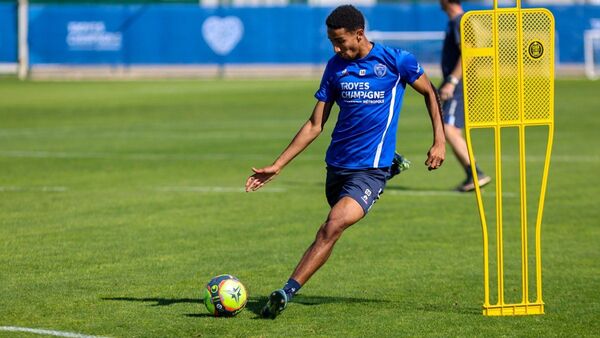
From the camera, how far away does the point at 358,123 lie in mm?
8930

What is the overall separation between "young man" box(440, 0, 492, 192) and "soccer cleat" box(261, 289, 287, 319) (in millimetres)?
7501

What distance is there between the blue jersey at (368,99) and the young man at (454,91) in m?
6.58

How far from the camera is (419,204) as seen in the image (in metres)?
14.8

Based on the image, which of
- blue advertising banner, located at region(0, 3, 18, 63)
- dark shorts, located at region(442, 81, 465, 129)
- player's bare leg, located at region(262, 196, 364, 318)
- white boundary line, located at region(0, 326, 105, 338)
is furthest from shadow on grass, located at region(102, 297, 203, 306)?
blue advertising banner, located at region(0, 3, 18, 63)

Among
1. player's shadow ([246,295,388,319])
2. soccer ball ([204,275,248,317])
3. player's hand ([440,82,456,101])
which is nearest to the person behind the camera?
soccer ball ([204,275,248,317])

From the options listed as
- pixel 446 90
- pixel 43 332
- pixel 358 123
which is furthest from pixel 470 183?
pixel 43 332

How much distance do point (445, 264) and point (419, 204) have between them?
12.9 feet

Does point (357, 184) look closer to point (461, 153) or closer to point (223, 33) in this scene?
point (461, 153)

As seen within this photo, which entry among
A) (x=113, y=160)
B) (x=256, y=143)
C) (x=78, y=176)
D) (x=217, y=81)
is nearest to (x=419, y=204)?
(x=78, y=176)

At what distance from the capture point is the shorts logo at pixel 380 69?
29.0ft

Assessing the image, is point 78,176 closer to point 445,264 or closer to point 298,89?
point 445,264

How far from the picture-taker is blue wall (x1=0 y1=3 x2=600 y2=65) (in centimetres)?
4584

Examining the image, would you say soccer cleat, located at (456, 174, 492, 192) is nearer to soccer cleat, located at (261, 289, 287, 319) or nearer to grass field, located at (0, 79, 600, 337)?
grass field, located at (0, 79, 600, 337)

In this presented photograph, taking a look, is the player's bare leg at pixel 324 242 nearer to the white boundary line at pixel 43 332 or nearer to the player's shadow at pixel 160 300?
the player's shadow at pixel 160 300
